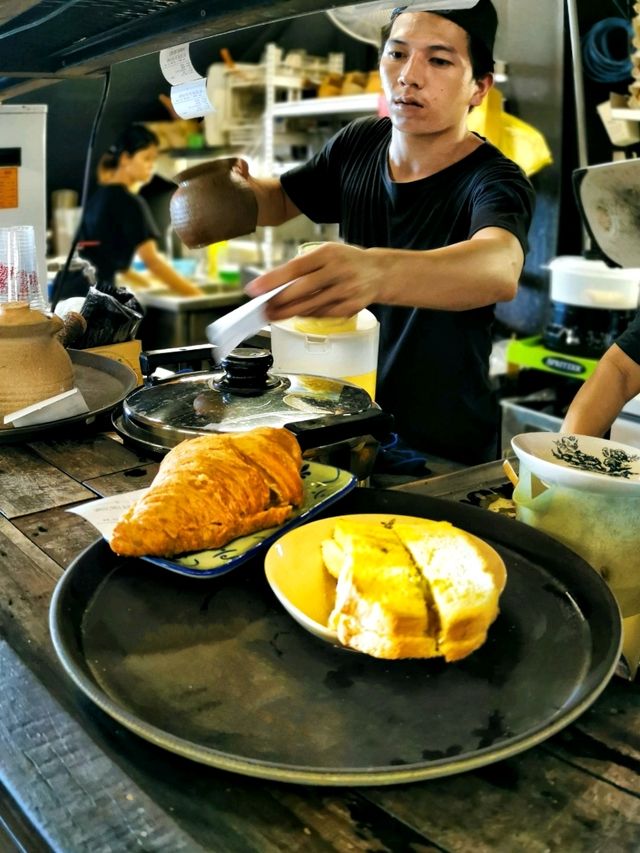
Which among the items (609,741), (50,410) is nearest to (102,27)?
(50,410)

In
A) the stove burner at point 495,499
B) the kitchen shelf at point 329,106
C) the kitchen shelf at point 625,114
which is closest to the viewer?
the stove burner at point 495,499

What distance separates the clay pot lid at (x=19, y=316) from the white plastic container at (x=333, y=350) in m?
0.46

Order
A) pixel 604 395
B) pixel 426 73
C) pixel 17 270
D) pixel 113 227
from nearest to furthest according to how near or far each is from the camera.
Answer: pixel 17 270
pixel 604 395
pixel 426 73
pixel 113 227

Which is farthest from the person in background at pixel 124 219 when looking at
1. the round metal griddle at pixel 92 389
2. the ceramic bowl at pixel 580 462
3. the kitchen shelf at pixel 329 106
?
the ceramic bowl at pixel 580 462

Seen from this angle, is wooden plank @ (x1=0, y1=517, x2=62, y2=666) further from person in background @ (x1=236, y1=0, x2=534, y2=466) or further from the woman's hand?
person in background @ (x1=236, y1=0, x2=534, y2=466)

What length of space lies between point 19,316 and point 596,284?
2303mm

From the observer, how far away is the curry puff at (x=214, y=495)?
0.98m

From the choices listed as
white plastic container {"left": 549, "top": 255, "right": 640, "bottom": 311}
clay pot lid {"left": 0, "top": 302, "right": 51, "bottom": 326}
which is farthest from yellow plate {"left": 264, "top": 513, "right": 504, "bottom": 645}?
white plastic container {"left": 549, "top": 255, "right": 640, "bottom": 311}

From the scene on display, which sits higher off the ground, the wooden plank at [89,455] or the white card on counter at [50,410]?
the white card on counter at [50,410]

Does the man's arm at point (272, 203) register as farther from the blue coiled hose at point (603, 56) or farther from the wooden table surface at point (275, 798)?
the wooden table surface at point (275, 798)

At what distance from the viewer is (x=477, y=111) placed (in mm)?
3502

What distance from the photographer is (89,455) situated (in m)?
1.54

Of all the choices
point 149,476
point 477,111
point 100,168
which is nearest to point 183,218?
point 149,476

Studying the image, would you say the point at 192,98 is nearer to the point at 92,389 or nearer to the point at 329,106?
the point at 92,389
